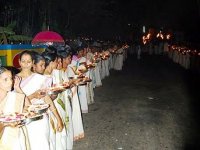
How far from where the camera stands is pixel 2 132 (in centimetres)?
392

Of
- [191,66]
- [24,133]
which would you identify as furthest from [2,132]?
[191,66]

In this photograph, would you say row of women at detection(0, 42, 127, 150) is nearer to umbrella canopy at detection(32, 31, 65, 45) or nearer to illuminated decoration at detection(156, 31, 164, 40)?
umbrella canopy at detection(32, 31, 65, 45)

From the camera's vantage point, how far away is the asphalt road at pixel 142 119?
26.3 ft

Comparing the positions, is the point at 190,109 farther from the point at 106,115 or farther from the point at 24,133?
the point at 24,133

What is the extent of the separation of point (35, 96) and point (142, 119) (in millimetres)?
6144

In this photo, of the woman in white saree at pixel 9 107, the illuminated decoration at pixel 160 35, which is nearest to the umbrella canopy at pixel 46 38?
the woman in white saree at pixel 9 107

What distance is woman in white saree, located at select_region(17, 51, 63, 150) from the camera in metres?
4.69

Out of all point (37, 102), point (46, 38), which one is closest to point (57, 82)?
point (37, 102)

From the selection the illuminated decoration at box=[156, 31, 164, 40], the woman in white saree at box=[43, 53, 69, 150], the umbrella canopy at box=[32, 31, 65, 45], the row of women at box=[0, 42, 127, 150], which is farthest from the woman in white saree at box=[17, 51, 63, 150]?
the illuminated decoration at box=[156, 31, 164, 40]

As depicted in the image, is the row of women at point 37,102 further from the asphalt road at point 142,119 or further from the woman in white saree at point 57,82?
the asphalt road at point 142,119

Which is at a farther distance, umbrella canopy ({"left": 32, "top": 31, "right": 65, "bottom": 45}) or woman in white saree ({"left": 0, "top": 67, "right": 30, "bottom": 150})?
umbrella canopy ({"left": 32, "top": 31, "right": 65, "bottom": 45})

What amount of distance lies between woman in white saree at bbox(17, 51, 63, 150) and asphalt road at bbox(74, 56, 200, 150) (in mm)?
2839

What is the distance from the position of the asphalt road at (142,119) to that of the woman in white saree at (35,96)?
284 centimetres

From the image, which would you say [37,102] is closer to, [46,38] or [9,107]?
[9,107]
